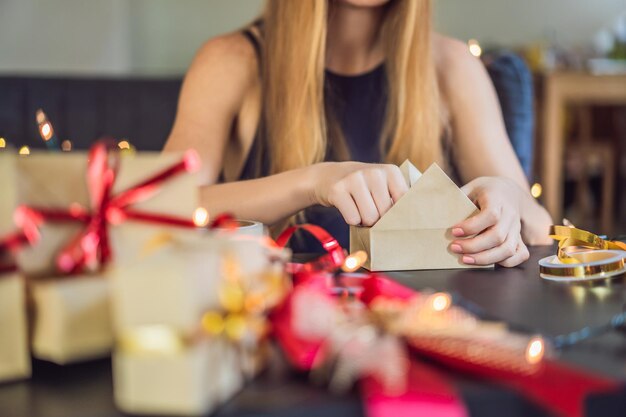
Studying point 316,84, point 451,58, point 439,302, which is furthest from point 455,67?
point 439,302

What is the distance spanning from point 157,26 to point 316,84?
340cm

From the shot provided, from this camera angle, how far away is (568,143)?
484 cm

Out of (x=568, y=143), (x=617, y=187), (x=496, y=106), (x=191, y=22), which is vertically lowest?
(x=617, y=187)

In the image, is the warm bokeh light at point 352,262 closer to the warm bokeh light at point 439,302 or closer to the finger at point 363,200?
the finger at point 363,200

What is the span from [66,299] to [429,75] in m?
1.01

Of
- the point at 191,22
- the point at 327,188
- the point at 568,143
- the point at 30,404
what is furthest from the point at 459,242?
the point at 568,143

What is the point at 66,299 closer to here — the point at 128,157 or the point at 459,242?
the point at 128,157

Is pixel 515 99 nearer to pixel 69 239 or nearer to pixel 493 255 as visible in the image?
pixel 493 255

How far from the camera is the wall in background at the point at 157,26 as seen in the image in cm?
279

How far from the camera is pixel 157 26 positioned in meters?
4.42

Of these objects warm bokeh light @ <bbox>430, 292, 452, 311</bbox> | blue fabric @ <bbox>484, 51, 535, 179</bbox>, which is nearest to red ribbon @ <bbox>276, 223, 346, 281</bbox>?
warm bokeh light @ <bbox>430, 292, 452, 311</bbox>

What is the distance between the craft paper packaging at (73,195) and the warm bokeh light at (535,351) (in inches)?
→ 8.8

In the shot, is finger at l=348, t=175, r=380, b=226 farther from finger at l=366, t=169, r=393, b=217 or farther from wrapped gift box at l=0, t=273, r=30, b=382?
wrapped gift box at l=0, t=273, r=30, b=382

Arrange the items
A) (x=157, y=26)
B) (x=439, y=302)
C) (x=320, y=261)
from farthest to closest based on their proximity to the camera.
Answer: (x=157, y=26)
(x=320, y=261)
(x=439, y=302)
